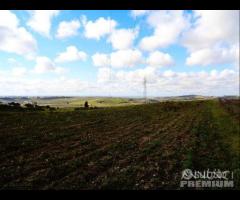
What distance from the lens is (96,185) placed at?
7926 millimetres

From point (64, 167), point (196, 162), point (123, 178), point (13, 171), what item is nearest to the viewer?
point (123, 178)

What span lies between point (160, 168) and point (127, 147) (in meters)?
4.15

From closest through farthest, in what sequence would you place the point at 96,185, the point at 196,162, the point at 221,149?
the point at 96,185 < the point at 196,162 < the point at 221,149

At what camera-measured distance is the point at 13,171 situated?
9172 millimetres

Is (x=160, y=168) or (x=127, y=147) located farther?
(x=127, y=147)

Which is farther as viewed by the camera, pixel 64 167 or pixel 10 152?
pixel 10 152

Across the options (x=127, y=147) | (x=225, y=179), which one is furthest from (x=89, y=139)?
(x=225, y=179)
